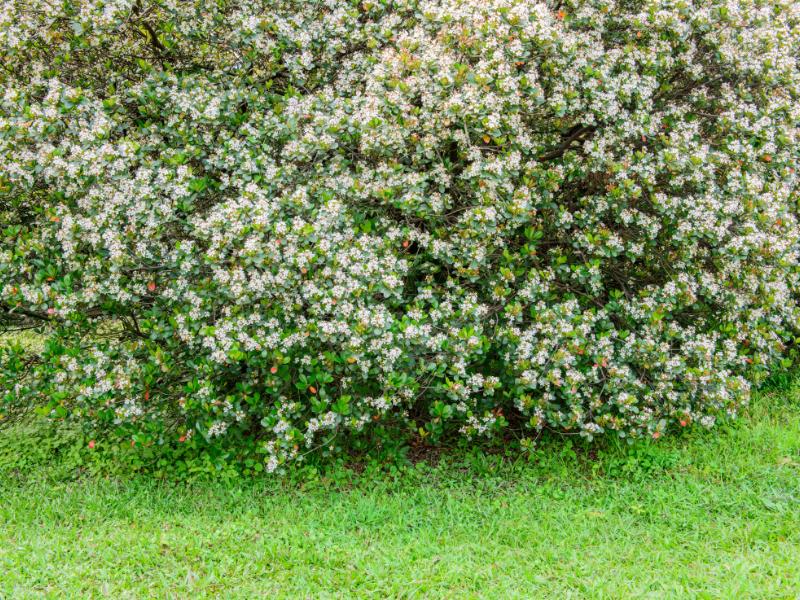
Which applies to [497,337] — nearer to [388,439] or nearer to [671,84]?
[388,439]

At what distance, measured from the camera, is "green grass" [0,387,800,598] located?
3.91 m

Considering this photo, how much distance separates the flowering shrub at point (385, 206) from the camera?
174 inches

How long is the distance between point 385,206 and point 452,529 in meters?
2.37

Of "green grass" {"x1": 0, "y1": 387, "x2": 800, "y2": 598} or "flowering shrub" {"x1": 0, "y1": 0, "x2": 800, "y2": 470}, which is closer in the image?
"green grass" {"x1": 0, "y1": 387, "x2": 800, "y2": 598}

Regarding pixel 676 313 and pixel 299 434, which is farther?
pixel 676 313

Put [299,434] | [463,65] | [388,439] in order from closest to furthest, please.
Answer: [463,65]
[299,434]
[388,439]

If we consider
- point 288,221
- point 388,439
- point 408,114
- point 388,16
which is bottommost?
point 388,439

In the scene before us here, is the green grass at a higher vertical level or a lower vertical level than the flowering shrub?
lower

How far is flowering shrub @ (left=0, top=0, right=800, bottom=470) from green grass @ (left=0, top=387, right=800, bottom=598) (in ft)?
1.68

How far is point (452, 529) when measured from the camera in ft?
15.4

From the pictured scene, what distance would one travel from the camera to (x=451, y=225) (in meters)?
4.85

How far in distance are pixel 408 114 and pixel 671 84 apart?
217cm

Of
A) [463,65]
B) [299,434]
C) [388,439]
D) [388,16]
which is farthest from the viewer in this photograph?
[388,439]

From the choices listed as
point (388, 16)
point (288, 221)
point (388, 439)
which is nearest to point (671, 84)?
point (388, 16)
